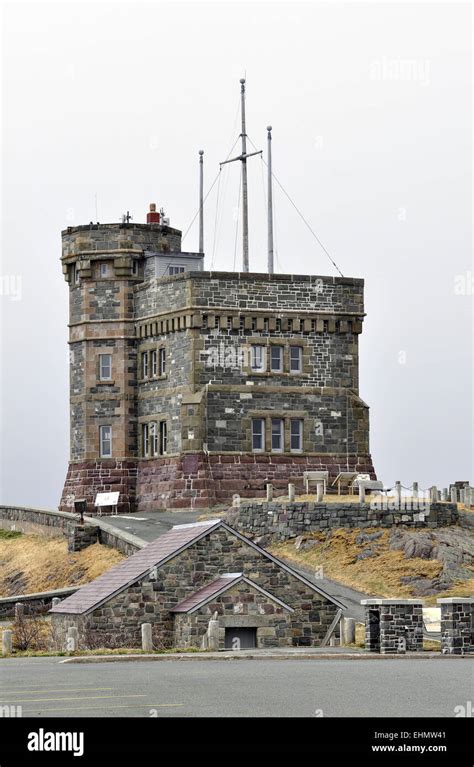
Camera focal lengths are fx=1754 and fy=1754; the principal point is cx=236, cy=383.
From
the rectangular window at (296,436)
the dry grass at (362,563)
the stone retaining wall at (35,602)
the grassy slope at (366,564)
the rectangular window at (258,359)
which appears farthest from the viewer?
the rectangular window at (296,436)

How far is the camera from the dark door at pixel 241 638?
1550 inches

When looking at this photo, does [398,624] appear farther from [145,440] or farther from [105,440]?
[105,440]

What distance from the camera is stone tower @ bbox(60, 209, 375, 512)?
65.0 metres

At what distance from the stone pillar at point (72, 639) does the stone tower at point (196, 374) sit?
24.4 m

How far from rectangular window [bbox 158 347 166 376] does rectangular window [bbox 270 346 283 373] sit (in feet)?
13.8

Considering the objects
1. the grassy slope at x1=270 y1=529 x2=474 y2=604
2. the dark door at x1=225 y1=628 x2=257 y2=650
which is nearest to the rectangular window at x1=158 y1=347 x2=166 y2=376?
the grassy slope at x1=270 y1=529 x2=474 y2=604

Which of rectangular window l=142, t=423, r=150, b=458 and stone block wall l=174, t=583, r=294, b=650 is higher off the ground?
rectangular window l=142, t=423, r=150, b=458

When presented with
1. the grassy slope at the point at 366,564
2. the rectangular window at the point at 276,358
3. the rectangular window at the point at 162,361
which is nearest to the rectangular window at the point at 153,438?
the rectangular window at the point at 162,361

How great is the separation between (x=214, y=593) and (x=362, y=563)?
13.1 meters

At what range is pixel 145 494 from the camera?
2650 inches

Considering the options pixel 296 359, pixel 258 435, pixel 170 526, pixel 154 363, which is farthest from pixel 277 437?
pixel 170 526

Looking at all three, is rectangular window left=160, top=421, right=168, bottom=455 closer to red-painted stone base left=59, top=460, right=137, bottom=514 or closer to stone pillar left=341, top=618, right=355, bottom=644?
red-painted stone base left=59, top=460, right=137, bottom=514

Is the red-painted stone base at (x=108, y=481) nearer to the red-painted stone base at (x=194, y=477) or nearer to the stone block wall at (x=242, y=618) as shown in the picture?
the red-painted stone base at (x=194, y=477)
